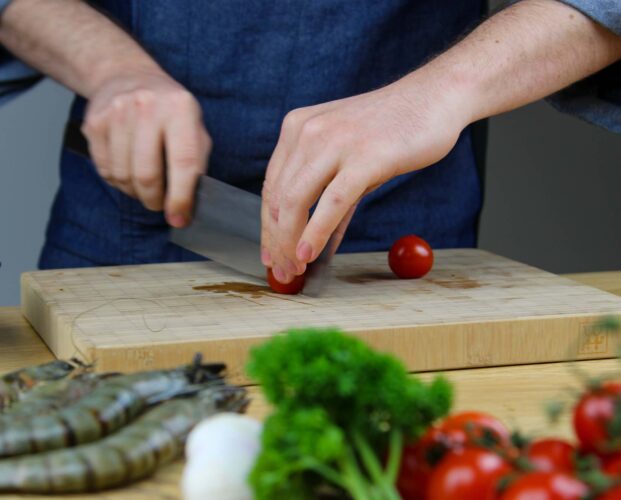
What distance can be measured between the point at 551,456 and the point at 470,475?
6 cm

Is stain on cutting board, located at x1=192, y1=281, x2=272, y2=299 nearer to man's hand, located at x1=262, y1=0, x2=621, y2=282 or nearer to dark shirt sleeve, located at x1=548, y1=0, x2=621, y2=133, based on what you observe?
man's hand, located at x1=262, y1=0, x2=621, y2=282

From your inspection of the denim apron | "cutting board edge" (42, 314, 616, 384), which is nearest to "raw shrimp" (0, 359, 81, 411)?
"cutting board edge" (42, 314, 616, 384)

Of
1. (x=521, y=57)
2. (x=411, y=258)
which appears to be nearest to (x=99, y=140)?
(x=411, y=258)

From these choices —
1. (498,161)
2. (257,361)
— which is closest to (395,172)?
(257,361)

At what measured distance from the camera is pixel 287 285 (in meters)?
1.47

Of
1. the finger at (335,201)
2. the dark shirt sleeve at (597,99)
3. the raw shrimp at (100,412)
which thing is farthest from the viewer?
the dark shirt sleeve at (597,99)

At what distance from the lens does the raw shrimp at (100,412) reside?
2.70 ft

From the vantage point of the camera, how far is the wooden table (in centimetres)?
88

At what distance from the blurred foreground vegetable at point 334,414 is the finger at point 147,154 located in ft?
2.43

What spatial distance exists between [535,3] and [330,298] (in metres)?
0.53

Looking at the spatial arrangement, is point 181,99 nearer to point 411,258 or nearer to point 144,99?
point 144,99

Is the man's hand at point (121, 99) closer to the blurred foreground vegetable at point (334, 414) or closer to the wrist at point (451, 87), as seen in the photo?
the wrist at point (451, 87)

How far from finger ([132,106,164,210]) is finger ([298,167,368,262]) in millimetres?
252

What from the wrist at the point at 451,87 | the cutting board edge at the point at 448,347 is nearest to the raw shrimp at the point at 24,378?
the cutting board edge at the point at 448,347
